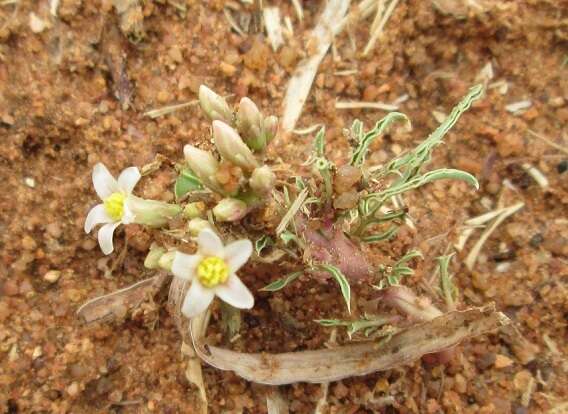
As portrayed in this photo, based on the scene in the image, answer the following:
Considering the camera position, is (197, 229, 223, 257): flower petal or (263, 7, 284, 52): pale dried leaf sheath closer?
(197, 229, 223, 257): flower petal

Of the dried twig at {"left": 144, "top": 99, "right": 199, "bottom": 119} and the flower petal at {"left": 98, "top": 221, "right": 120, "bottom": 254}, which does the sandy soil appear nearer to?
the dried twig at {"left": 144, "top": 99, "right": 199, "bottom": 119}

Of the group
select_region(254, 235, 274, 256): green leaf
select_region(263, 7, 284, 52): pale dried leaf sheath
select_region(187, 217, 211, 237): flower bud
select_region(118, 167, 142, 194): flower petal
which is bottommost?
select_region(254, 235, 274, 256): green leaf

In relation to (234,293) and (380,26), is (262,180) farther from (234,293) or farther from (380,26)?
(380,26)

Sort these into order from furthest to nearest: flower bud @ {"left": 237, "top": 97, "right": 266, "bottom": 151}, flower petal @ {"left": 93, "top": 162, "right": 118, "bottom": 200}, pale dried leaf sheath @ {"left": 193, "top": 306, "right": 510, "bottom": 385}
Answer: pale dried leaf sheath @ {"left": 193, "top": 306, "right": 510, "bottom": 385} → flower petal @ {"left": 93, "top": 162, "right": 118, "bottom": 200} → flower bud @ {"left": 237, "top": 97, "right": 266, "bottom": 151}

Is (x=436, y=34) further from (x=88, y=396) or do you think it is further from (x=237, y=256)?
(x=88, y=396)

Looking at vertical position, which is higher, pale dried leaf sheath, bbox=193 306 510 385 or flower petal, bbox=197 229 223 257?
flower petal, bbox=197 229 223 257

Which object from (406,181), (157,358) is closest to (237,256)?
(406,181)

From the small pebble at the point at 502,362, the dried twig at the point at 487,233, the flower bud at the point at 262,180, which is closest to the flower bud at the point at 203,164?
the flower bud at the point at 262,180

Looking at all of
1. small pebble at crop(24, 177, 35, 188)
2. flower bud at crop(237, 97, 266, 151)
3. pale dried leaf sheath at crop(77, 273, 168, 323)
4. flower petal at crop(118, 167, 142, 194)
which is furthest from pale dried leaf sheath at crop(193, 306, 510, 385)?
small pebble at crop(24, 177, 35, 188)
